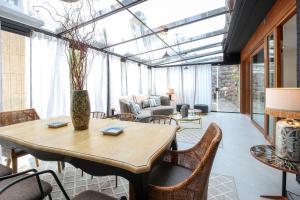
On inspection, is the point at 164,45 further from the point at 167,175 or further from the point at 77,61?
the point at 167,175

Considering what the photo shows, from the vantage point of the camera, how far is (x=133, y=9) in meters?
3.22

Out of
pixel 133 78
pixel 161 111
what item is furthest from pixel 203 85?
pixel 133 78

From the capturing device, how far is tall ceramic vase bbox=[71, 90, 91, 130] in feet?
5.24

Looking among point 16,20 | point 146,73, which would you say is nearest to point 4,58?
point 16,20

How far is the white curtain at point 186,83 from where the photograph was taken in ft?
26.0

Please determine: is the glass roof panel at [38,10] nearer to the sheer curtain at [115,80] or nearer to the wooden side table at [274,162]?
the sheer curtain at [115,80]

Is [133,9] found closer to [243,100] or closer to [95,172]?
[95,172]

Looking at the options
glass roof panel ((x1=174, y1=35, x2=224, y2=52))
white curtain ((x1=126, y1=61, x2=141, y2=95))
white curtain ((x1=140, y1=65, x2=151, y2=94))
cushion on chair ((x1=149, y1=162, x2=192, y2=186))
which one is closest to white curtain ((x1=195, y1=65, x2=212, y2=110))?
glass roof panel ((x1=174, y1=35, x2=224, y2=52))

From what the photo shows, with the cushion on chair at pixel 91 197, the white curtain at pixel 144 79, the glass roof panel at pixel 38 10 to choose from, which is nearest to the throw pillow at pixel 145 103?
the white curtain at pixel 144 79

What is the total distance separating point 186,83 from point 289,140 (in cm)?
702

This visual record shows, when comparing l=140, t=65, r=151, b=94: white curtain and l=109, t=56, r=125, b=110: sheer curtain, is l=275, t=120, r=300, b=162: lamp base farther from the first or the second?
l=140, t=65, r=151, b=94: white curtain

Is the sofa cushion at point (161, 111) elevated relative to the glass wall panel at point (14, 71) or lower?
lower

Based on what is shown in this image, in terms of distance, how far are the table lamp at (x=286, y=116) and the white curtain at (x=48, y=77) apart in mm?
3235

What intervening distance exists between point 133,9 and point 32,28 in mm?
1930
